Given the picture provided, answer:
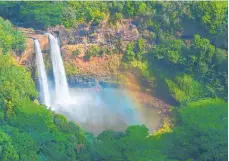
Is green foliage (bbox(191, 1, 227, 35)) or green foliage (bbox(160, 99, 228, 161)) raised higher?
green foliage (bbox(191, 1, 227, 35))

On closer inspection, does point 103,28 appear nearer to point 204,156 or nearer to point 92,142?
point 92,142

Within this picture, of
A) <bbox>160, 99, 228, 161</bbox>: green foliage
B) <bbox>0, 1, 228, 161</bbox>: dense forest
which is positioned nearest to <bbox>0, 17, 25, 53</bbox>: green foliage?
<bbox>0, 1, 228, 161</bbox>: dense forest

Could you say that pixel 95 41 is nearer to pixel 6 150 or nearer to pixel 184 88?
pixel 184 88

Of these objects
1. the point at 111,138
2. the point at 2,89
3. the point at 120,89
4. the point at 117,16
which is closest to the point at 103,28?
the point at 117,16

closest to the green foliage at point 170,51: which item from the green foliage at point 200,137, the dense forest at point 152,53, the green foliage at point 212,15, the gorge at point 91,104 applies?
the dense forest at point 152,53

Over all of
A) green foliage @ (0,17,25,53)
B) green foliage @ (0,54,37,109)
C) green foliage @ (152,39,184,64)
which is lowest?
green foliage @ (0,54,37,109)

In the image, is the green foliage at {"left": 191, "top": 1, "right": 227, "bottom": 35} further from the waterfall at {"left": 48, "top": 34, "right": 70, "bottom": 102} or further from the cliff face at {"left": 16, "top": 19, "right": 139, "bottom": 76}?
the waterfall at {"left": 48, "top": 34, "right": 70, "bottom": 102}

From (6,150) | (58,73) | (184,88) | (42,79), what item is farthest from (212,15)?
(6,150)
